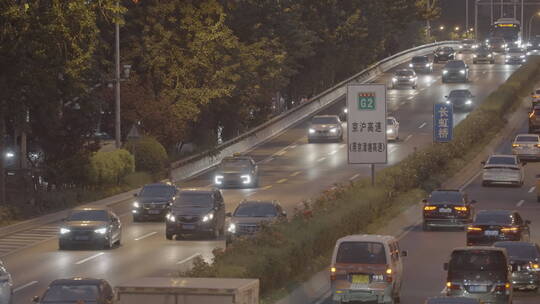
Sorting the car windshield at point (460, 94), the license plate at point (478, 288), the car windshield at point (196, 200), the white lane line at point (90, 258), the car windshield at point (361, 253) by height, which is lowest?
the white lane line at point (90, 258)

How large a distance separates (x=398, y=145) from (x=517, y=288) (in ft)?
146

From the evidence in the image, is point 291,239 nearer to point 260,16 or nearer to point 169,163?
point 169,163

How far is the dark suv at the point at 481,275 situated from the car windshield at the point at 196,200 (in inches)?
646

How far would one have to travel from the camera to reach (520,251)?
34.4 meters

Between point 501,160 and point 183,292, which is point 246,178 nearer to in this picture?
point 501,160

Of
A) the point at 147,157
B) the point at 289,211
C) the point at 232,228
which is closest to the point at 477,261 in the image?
the point at 232,228

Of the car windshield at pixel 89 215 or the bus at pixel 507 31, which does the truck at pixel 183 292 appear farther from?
the bus at pixel 507 31

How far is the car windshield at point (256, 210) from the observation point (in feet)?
139

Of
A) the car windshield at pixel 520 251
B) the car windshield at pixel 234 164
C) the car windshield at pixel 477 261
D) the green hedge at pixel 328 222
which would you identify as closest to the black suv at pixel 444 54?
the green hedge at pixel 328 222

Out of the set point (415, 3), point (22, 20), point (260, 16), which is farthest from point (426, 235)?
Answer: point (415, 3)

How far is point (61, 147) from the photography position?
206 feet

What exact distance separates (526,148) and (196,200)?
34.2m

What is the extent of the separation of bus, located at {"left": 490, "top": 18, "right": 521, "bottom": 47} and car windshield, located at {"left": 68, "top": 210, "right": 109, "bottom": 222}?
383 feet

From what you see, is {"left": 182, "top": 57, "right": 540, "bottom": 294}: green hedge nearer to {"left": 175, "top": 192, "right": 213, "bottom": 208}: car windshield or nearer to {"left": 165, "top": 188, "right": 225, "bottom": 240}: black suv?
{"left": 165, "top": 188, "right": 225, "bottom": 240}: black suv
